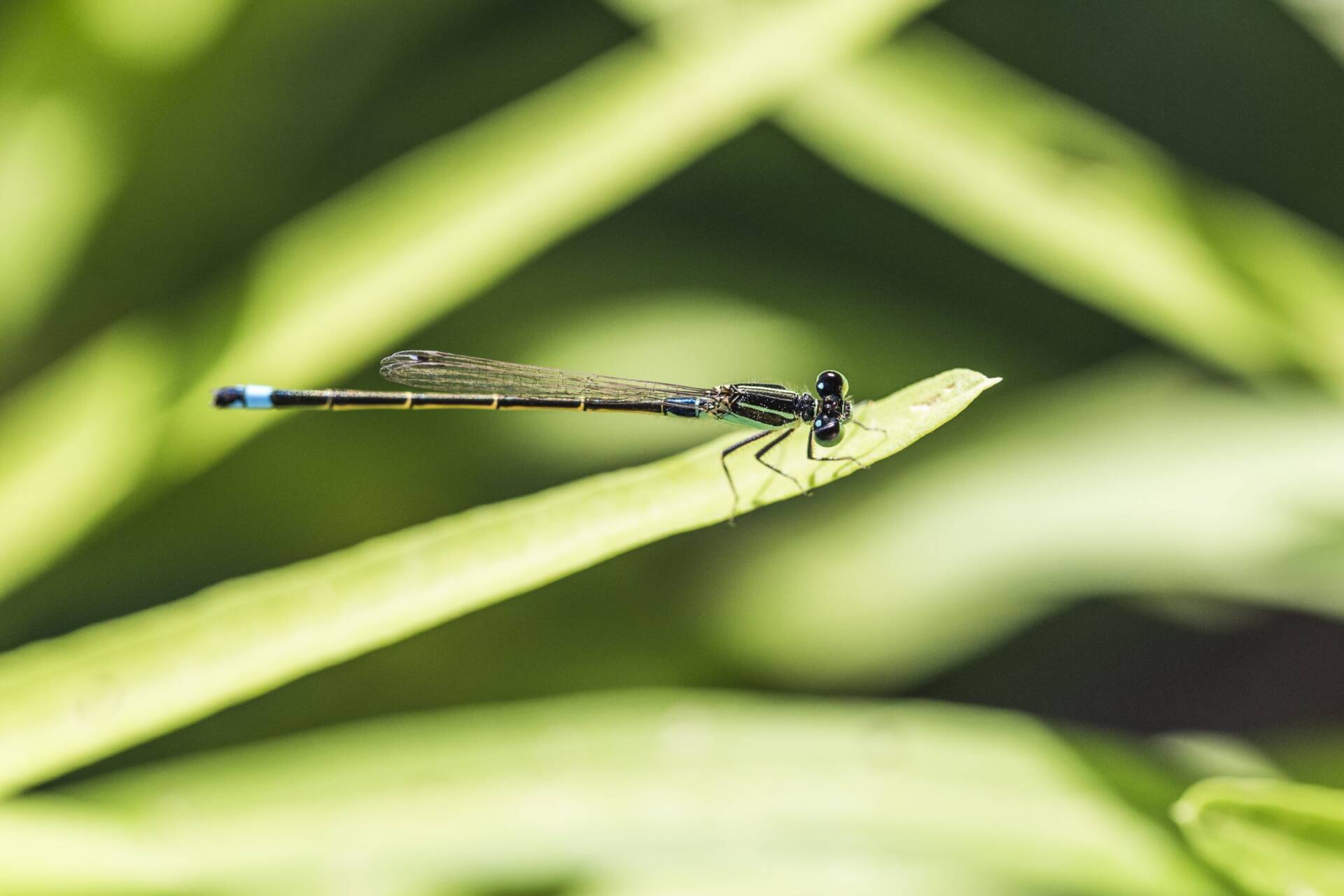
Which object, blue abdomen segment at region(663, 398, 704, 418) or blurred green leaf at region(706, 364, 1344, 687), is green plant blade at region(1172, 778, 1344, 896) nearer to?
blurred green leaf at region(706, 364, 1344, 687)

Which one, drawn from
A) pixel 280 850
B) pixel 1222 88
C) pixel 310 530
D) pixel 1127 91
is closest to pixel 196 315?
pixel 310 530

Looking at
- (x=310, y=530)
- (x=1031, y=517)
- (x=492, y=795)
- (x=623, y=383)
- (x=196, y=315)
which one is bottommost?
(x=492, y=795)

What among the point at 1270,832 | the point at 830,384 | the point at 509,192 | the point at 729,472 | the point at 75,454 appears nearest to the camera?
the point at 1270,832

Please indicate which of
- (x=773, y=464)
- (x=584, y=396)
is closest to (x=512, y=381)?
(x=584, y=396)

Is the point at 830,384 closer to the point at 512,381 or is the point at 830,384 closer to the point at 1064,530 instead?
the point at 1064,530

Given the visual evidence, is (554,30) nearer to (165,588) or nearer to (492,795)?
(165,588)

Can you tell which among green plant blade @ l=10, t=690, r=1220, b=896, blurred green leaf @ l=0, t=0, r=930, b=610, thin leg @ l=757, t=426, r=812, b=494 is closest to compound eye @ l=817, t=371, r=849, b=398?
thin leg @ l=757, t=426, r=812, b=494

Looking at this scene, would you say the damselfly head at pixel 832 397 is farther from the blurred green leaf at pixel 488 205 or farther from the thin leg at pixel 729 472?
the thin leg at pixel 729 472
